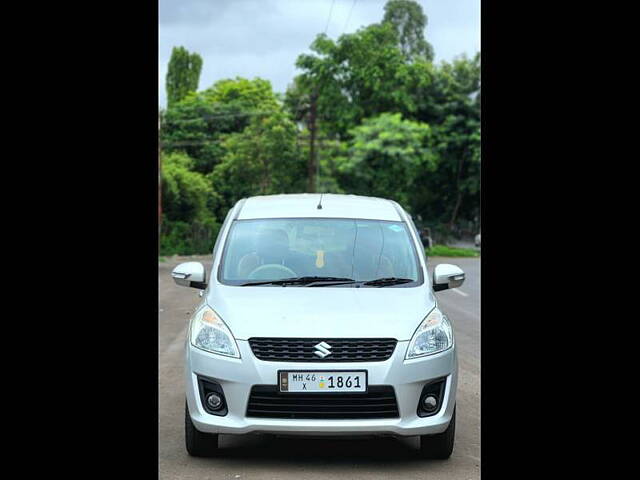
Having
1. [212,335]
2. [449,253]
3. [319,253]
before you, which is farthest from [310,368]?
[449,253]

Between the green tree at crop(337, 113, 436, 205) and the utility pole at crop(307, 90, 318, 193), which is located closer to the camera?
the utility pole at crop(307, 90, 318, 193)

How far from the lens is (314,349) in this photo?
645 centimetres

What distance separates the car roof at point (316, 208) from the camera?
8.02m

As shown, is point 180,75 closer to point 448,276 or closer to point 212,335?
point 448,276

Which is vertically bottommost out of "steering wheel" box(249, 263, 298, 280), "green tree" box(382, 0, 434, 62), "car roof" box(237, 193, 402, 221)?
"steering wheel" box(249, 263, 298, 280)

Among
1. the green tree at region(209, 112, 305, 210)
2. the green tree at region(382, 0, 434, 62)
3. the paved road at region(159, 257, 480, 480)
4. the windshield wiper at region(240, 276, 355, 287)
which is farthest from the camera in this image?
the green tree at region(382, 0, 434, 62)

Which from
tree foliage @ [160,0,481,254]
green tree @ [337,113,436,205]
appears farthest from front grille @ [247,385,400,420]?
green tree @ [337,113,436,205]

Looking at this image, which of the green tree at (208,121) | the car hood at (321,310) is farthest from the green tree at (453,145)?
the car hood at (321,310)

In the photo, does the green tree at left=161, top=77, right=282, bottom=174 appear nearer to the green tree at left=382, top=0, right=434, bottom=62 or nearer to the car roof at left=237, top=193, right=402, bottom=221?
the green tree at left=382, top=0, right=434, bottom=62

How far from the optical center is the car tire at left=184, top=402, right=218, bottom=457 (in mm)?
6812

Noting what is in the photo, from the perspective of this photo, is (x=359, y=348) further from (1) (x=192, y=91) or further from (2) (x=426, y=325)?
(1) (x=192, y=91)

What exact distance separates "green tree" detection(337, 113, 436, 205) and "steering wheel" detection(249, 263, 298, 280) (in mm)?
48307
